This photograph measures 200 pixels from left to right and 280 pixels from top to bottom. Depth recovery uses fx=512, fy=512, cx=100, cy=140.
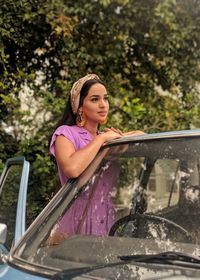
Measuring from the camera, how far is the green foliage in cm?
652

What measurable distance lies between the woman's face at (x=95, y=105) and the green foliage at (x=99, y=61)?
307cm

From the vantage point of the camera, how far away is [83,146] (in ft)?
8.95

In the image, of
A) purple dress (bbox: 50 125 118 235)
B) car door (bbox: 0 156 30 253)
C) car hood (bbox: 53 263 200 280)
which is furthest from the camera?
car door (bbox: 0 156 30 253)

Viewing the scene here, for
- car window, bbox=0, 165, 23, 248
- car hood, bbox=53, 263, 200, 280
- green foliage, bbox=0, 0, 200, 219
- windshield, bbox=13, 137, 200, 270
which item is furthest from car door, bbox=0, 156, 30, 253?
green foliage, bbox=0, 0, 200, 219

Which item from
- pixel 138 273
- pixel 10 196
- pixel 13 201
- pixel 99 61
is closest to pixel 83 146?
pixel 13 201

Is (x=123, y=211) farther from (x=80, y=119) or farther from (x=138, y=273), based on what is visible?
(x=138, y=273)

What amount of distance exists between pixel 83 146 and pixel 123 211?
15.9 inches

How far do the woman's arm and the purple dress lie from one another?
81 millimetres

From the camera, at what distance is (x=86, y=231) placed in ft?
7.62

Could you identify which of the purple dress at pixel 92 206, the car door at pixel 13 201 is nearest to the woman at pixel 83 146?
the purple dress at pixel 92 206

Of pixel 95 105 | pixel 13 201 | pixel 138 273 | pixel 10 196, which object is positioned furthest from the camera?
pixel 10 196

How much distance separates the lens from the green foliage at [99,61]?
21.4ft

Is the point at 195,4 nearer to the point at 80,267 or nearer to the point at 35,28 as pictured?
the point at 35,28

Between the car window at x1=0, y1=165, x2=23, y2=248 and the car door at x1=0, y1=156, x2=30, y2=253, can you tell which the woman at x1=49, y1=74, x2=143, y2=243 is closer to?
the car door at x1=0, y1=156, x2=30, y2=253
